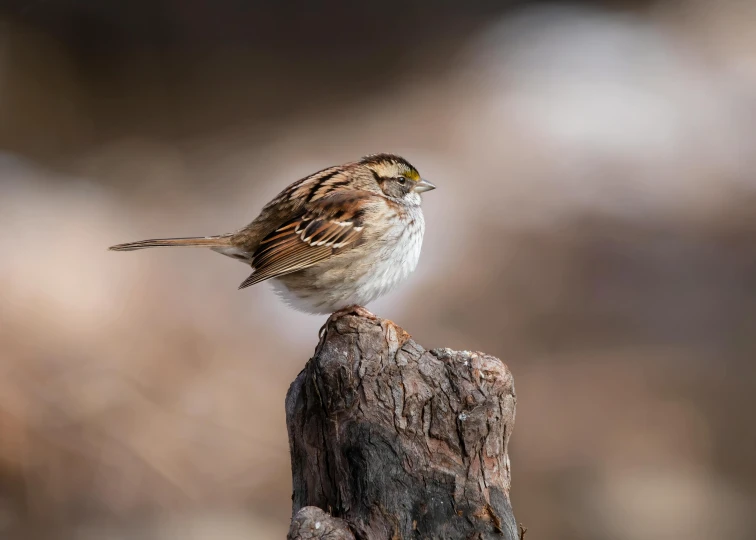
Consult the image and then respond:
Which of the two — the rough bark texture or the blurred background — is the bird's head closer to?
the rough bark texture

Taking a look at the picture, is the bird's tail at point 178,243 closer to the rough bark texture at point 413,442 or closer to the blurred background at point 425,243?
the rough bark texture at point 413,442

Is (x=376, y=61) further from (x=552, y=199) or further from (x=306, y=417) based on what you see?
(x=306, y=417)

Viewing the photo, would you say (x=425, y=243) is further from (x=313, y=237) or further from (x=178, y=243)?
(x=178, y=243)

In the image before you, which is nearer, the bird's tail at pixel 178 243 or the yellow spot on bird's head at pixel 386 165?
the bird's tail at pixel 178 243

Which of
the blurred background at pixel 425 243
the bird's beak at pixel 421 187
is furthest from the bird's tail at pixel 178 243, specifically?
the blurred background at pixel 425 243

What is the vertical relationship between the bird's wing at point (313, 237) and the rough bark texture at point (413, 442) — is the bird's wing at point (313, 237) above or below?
above

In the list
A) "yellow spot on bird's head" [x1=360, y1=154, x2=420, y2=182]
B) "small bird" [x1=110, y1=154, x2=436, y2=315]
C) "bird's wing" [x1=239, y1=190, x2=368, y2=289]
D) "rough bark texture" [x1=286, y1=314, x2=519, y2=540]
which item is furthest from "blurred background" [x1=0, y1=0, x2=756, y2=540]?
"rough bark texture" [x1=286, y1=314, x2=519, y2=540]

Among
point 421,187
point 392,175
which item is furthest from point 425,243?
point 392,175
